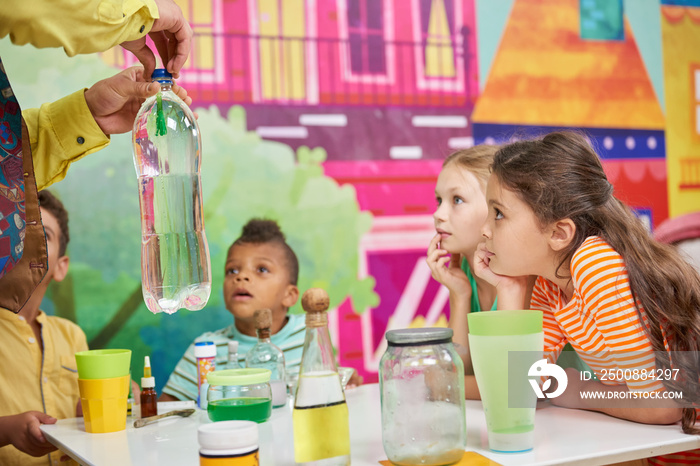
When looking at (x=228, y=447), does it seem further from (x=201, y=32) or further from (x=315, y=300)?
(x=201, y=32)

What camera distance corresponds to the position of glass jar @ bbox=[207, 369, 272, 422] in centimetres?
113

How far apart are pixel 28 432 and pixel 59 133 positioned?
619 mm

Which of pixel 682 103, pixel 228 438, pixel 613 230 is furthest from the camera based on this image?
pixel 682 103

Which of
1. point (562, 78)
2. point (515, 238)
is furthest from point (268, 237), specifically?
point (562, 78)

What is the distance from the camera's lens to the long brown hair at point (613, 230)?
1.16m

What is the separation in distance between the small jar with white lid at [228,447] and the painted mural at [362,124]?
5.15 ft

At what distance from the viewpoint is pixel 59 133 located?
4.68 feet

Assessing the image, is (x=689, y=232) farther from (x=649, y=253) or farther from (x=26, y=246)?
(x=26, y=246)

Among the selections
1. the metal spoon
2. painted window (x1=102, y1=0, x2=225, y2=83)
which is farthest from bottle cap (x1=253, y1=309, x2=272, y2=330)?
painted window (x1=102, y1=0, x2=225, y2=83)

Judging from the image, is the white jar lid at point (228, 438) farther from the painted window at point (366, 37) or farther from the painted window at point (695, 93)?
the painted window at point (695, 93)

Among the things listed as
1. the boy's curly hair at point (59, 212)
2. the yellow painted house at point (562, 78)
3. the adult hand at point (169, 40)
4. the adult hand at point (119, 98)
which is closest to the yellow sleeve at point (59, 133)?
the adult hand at point (119, 98)

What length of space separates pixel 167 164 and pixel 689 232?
2.52m

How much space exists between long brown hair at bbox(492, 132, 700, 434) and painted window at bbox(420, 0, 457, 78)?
136 cm

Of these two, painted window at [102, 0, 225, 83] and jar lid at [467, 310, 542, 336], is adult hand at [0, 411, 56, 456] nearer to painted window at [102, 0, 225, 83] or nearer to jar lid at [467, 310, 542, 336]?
jar lid at [467, 310, 542, 336]
